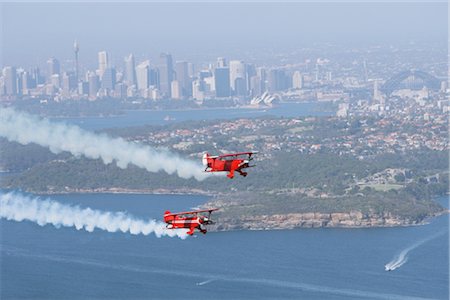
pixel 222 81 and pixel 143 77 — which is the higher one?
pixel 143 77

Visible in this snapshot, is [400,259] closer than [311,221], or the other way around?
[400,259]

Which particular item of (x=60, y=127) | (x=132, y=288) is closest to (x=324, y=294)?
(x=132, y=288)

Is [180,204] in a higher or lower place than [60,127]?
lower

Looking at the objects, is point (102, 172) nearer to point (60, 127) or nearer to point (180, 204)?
point (180, 204)

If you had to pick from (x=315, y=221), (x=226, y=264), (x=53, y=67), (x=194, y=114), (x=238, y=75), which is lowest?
(x=194, y=114)

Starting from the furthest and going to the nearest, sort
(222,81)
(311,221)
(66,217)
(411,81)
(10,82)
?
(222,81)
(411,81)
(10,82)
(311,221)
(66,217)

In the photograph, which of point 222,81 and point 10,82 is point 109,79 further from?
point 222,81

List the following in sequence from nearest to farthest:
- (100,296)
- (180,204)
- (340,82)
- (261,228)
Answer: (100,296) → (261,228) → (180,204) → (340,82)

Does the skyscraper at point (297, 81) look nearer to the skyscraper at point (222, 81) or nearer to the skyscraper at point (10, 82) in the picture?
the skyscraper at point (222, 81)

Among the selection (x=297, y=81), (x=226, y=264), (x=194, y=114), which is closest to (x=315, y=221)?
(x=226, y=264)
